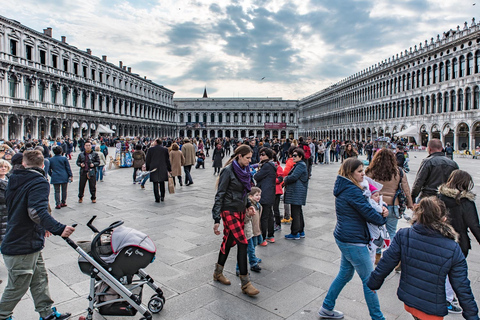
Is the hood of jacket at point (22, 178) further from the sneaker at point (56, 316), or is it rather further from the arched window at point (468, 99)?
the arched window at point (468, 99)

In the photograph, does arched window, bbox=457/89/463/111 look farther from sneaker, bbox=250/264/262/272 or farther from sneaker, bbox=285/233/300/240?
sneaker, bbox=250/264/262/272

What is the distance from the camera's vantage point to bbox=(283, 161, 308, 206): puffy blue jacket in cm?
555

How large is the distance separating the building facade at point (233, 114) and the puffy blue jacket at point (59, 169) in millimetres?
80060

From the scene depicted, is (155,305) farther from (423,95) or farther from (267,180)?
(423,95)

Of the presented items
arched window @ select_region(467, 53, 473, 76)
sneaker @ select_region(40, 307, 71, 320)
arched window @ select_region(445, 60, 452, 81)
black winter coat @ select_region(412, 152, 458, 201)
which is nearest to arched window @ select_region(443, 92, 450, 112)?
arched window @ select_region(445, 60, 452, 81)

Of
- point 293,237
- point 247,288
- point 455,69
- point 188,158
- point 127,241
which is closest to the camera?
point 127,241

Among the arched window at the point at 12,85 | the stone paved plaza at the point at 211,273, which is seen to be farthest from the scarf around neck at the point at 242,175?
the arched window at the point at 12,85

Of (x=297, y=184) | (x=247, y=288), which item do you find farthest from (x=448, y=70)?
(x=247, y=288)

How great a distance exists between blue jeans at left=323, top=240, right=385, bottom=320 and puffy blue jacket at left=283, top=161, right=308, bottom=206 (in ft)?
7.93

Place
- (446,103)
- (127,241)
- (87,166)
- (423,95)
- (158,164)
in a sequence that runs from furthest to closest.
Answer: (423,95), (446,103), (158,164), (87,166), (127,241)

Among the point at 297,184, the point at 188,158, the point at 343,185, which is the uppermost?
the point at 188,158

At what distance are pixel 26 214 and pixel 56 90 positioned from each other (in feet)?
133

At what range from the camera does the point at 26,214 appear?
2941 mm

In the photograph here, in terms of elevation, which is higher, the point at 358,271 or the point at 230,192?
the point at 230,192
